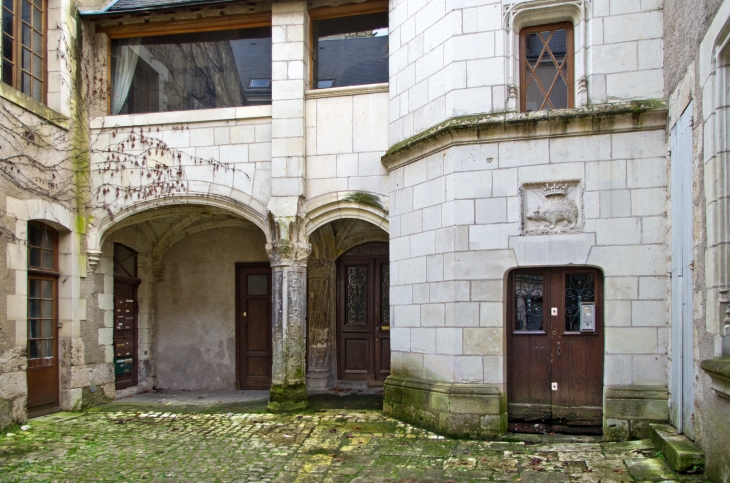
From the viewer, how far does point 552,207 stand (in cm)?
623

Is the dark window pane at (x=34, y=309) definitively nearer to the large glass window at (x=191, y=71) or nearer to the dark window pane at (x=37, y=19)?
the large glass window at (x=191, y=71)

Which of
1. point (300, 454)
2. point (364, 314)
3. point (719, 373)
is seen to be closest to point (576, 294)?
point (719, 373)

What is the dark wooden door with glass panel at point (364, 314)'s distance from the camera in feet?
30.7

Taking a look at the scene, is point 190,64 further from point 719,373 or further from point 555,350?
point 719,373

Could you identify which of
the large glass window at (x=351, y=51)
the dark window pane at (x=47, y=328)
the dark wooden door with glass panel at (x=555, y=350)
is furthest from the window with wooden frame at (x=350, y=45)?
the dark window pane at (x=47, y=328)

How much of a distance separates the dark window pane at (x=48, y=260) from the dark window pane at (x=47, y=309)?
43 centimetres

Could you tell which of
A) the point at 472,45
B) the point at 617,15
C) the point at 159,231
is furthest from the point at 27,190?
the point at 617,15

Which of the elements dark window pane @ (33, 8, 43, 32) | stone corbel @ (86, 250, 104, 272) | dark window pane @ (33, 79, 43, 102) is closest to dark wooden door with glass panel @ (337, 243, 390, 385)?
stone corbel @ (86, 250, 104, 272)

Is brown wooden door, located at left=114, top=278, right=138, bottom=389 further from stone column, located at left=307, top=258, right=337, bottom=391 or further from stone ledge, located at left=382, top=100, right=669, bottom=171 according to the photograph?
stone ledge, located at left=382, top=100, right=669, bottom=171

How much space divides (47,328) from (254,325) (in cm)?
300

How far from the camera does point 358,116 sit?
772 centimetres

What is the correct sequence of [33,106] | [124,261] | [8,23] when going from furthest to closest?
[124,261] → [33,106] → [8,23]

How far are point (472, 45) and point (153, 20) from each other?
443 centimetres

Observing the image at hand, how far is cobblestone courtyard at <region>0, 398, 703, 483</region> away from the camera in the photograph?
16.7 ft
